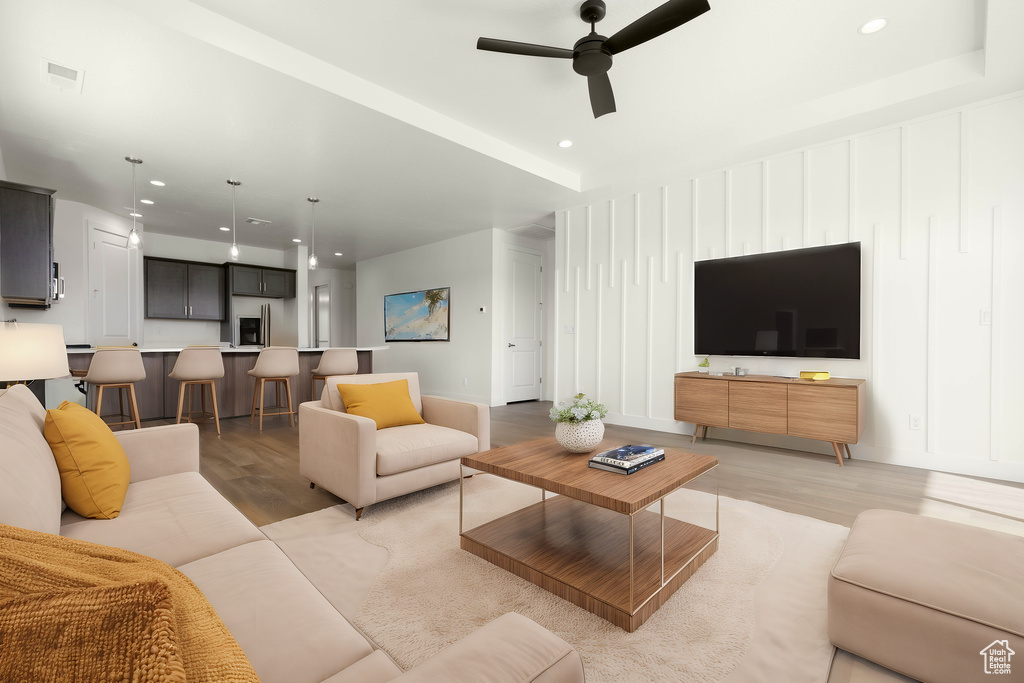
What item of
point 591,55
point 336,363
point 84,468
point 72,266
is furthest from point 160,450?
point 72,266

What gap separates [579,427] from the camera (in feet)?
7.09

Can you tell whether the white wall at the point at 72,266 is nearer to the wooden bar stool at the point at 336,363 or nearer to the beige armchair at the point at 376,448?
the wooden bar stool at the point at 336,363

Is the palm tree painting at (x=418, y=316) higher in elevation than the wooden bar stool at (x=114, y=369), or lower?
higher

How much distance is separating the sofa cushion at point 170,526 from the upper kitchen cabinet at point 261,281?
6906 millimetres

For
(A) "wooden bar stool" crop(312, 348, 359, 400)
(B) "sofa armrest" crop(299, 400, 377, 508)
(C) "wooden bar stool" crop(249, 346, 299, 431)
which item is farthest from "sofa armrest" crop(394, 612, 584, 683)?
(A) "wooden bar stool" crop(312, 348, 359, 400)

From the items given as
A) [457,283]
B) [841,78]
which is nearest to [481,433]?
[841,78]

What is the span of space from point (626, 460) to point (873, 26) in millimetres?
3012

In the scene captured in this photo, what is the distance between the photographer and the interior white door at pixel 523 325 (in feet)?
23.3

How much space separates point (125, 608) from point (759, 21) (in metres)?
3.58

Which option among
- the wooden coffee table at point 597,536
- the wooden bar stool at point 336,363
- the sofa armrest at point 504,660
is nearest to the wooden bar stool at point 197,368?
the wooden bar stool at point 336,363

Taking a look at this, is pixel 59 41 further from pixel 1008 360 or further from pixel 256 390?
pixel 1008 360

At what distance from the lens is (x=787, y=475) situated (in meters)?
3.30

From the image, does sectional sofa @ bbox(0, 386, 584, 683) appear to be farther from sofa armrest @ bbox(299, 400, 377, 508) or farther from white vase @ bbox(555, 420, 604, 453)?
white vase @ bbox(555, 420, 604, 453)

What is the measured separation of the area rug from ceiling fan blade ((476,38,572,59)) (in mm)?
2559
